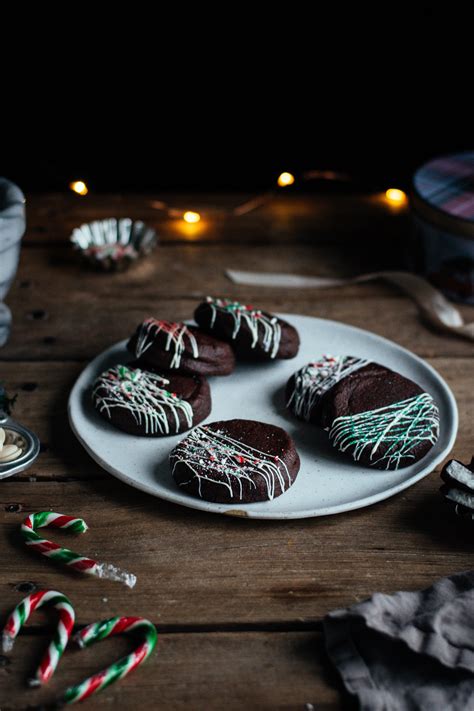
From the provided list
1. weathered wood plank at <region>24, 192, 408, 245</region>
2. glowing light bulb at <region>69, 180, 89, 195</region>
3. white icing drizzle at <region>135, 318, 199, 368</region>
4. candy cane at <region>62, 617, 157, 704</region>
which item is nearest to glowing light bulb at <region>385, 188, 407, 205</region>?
weathered wood plank at <region>24, 192, 408, 245</region>

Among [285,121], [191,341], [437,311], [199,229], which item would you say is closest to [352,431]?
[191,341]

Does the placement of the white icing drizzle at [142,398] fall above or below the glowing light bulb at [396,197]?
below

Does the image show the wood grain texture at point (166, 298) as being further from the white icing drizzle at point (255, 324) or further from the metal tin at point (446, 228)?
the white icing drizzle at point (255, 324)

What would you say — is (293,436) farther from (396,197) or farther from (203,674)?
(396,197)

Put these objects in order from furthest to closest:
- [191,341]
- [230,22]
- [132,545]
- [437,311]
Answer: [230,22]
[437,311]
[191,341]
[132,545]

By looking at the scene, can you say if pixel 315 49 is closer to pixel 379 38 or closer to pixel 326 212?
pixel 379 38

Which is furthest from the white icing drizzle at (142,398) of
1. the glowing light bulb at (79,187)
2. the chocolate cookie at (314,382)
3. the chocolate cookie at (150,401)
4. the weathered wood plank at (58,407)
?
the glowing light bulb at (79,187)

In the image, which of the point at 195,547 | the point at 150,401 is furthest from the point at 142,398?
the point at 195,547

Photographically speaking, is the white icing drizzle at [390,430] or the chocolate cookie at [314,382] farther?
the chocolate cookie at [314,382]
